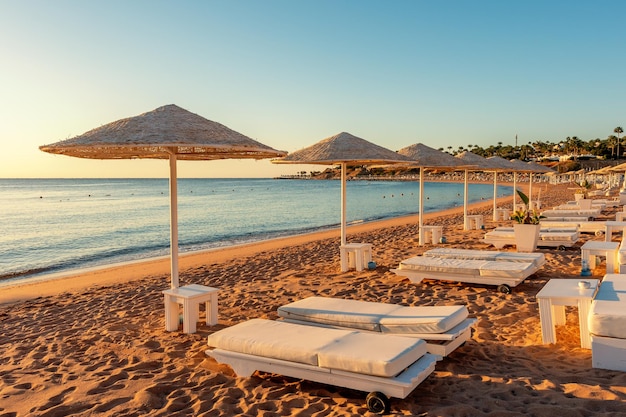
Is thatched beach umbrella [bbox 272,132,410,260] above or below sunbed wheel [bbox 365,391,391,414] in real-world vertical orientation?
above

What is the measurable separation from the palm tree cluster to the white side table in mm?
81437

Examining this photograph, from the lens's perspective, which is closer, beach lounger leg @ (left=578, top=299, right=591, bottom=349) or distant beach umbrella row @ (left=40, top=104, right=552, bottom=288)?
beach lounger leg @ (left=578, top=299, right=591, bottom=349)

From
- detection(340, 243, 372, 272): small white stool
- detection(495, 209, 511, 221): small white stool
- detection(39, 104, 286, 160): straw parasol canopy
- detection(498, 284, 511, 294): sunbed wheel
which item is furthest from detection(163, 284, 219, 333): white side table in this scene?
detection(495, 209, 511, 221): small white stool

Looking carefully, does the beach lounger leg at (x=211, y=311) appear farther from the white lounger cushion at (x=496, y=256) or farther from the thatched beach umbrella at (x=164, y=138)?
the white lounger cushion at (x=496, y=256)

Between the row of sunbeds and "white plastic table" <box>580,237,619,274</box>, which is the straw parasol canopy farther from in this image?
"white plastic table" <box>580,237,619,274</box>

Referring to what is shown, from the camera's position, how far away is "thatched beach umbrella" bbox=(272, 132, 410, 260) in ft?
25.6

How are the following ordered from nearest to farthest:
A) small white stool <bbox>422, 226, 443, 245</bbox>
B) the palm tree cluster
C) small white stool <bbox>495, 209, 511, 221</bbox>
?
small white stool <bbox>422, 226, 443, 245</bbox>
small white stool <bbox>495, 209, 511, 221</bbox>
the palm tree cluster

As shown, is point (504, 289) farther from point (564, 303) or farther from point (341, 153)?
A: point (341, 153)

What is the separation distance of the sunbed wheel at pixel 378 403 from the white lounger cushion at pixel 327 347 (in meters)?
0.14

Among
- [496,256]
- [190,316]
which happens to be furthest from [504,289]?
[190,316]

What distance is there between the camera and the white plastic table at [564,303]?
4.21 meters

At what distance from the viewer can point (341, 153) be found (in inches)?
310

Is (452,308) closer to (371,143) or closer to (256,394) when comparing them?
(256,394)

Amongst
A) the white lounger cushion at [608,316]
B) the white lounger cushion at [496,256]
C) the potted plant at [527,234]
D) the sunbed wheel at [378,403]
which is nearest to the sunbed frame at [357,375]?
the sunbed wheel at [378,403]
